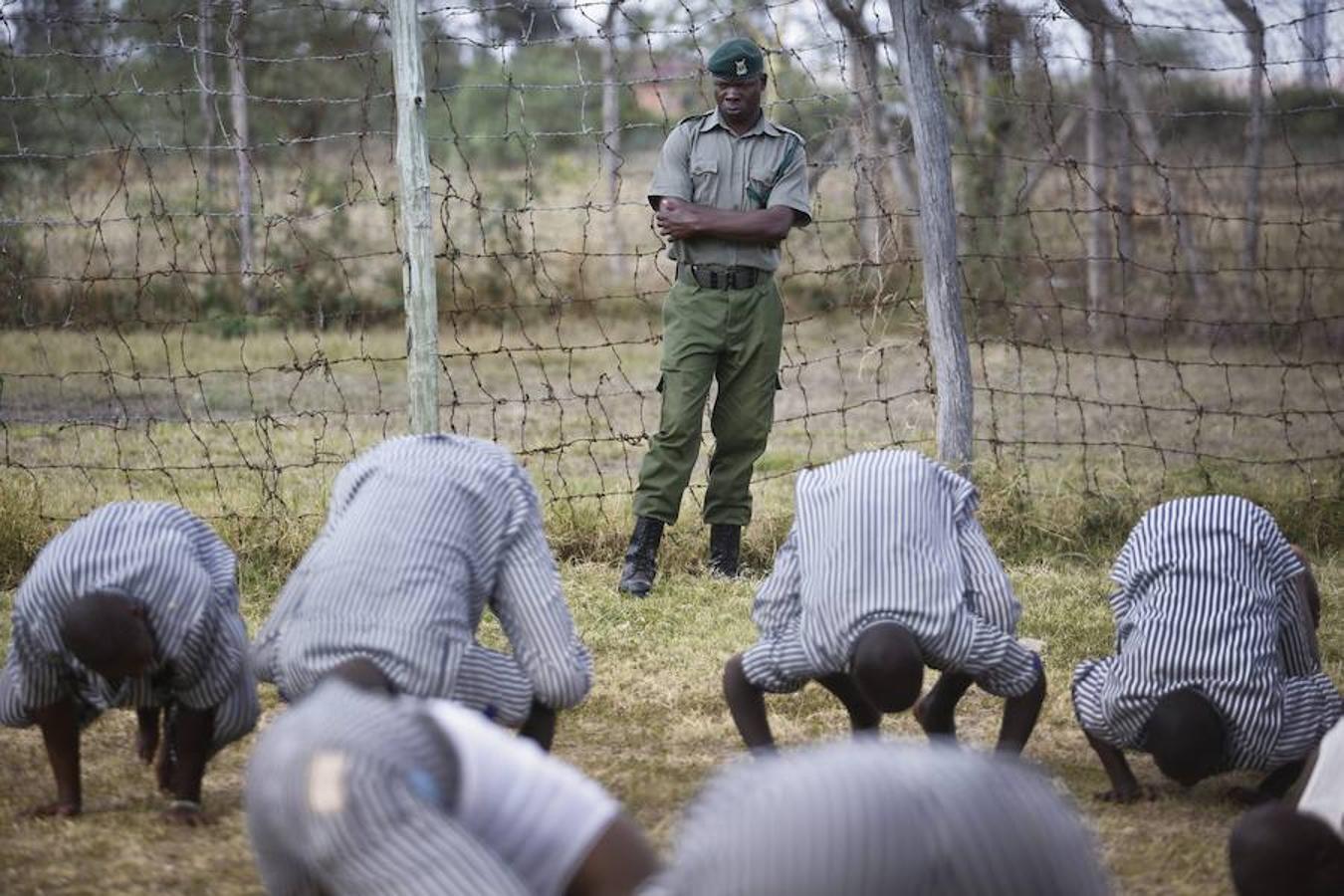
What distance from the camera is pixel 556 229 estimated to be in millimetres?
16906

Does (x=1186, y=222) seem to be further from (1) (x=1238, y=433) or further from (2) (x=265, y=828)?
(2) (x=265, y=828)

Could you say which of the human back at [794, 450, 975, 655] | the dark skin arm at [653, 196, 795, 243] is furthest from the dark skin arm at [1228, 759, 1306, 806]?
Result: the dark skin arm at [653, 196, 795, 243]

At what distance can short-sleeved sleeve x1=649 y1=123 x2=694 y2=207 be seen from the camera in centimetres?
613

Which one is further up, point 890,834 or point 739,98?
point 739,98

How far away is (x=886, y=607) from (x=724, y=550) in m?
2.56

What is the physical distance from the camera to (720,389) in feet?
20.8

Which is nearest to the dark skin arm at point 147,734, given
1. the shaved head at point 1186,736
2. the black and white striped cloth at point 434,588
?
the black and white striped cloth at point 434,588

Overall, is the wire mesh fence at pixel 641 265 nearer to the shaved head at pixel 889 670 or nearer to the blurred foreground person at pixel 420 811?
the shaved head at pixel 889 670

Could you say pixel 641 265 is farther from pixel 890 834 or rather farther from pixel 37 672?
pixel 890 834

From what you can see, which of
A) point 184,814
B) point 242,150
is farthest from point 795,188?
point 184,814

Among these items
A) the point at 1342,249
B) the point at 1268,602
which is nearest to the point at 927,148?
the point at 1268,602

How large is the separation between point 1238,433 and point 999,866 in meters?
7.51

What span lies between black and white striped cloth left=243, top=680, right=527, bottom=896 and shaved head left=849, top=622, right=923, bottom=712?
1.58 metres

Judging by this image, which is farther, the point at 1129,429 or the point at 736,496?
the point at 1129,429
